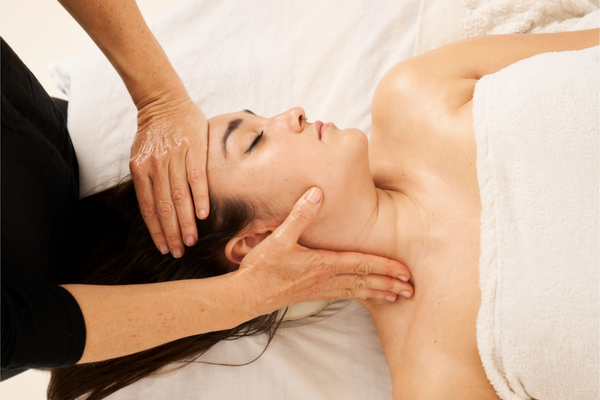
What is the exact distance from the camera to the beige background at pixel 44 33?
85.9 inches

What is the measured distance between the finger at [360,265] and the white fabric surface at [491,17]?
85cm

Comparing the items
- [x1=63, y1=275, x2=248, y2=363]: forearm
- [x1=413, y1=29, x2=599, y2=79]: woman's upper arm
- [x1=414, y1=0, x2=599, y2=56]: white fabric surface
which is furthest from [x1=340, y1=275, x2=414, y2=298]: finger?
[x1=414, y1=0, x2=599, y2=56]: white fabric surface

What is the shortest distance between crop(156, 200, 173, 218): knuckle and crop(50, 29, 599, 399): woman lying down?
93mm

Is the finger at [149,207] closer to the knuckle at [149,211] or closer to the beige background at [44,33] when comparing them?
the knuckle at [149,211]

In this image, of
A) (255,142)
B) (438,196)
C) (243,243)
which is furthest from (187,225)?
(438,196)

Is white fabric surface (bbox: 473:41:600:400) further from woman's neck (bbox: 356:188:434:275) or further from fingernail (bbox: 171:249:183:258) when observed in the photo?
fingernail (bbox: 171:249:183:258)

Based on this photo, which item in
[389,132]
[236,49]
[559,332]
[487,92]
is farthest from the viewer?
[236,49]

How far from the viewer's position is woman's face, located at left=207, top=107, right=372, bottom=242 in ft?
3.46

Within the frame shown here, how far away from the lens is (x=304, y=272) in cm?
106

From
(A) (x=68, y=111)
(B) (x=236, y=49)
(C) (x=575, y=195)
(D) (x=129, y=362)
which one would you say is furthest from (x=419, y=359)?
(A) (x=68, y=111)

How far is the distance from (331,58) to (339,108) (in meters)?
0.22

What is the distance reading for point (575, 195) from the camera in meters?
0.98

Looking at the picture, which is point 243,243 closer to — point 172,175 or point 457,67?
point 172,175

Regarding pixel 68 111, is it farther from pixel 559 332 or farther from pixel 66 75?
pixel 559 332
